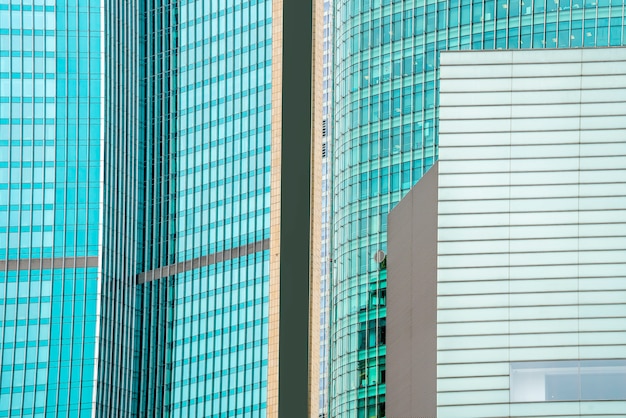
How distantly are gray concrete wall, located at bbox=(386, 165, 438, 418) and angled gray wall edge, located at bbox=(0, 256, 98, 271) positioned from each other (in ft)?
312

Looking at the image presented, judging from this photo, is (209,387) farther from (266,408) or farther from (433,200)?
(433,200)

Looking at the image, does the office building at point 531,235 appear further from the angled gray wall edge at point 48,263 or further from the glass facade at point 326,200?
the angled gray wall edge at point 48,263

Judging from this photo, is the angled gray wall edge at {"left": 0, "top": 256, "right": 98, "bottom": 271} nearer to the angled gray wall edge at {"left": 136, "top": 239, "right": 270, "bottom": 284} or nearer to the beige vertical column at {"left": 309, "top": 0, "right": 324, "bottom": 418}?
the angled gray wall edge at {"left": 136, "top": 239, "right": 270, "bottom": 284}

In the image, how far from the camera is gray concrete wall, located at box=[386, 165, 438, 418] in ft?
218

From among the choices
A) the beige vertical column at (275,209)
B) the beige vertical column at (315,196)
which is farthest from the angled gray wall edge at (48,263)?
the beige vertical column at (315,196)

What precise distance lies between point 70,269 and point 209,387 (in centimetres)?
2052

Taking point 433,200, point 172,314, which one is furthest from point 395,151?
point 433,200

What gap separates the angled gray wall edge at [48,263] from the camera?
566 ft

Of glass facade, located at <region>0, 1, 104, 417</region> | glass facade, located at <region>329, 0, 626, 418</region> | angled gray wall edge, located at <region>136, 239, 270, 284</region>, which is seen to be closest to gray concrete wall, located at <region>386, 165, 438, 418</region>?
glass facade, located at <region>329, 0, 626, 418</region>

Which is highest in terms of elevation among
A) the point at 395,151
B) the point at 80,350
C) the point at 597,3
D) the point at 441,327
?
the point at 597,3

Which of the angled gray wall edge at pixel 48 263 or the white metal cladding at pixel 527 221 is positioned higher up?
the angled gray wall edge at pixel 48 263

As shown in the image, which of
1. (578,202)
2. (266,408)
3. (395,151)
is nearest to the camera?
(578,202)

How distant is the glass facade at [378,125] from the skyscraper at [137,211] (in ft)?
63.0

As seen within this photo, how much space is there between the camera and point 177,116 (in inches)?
7111
